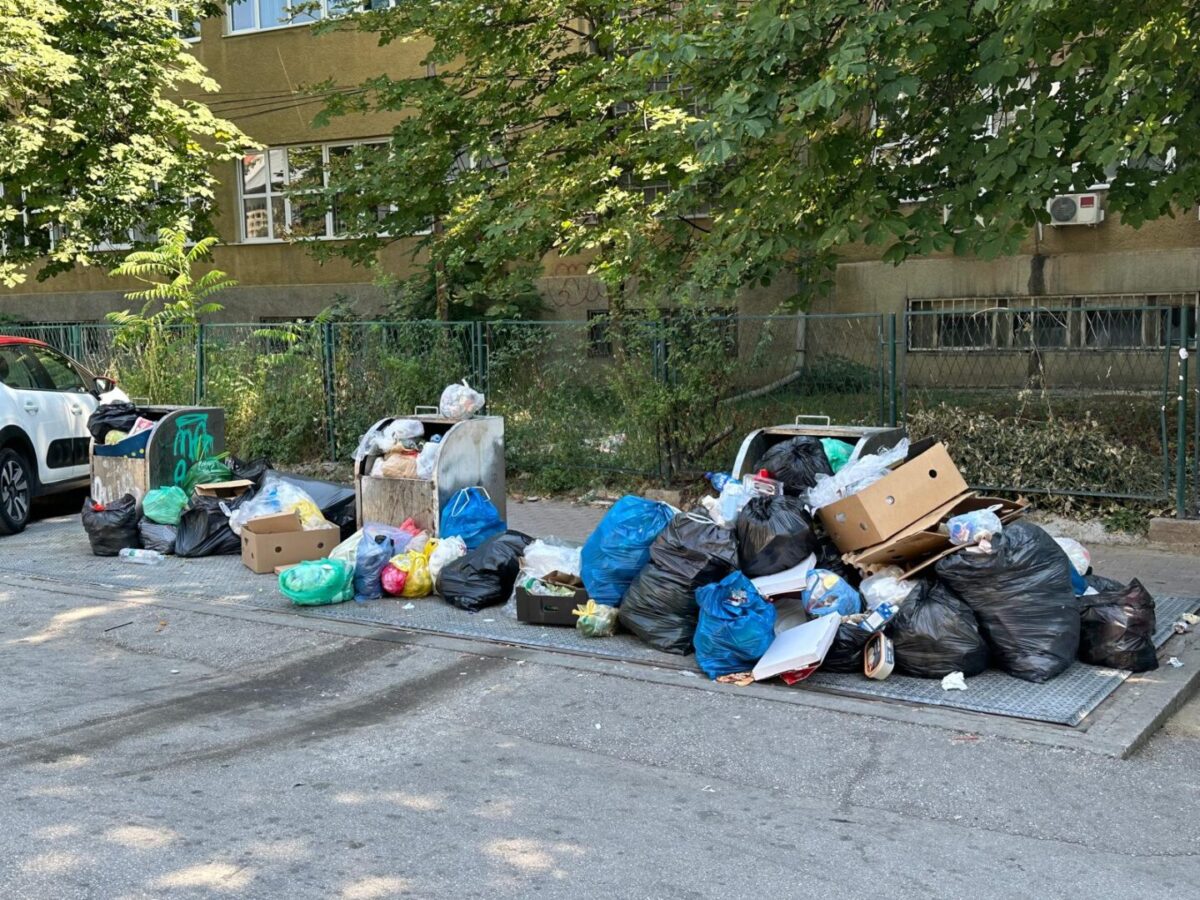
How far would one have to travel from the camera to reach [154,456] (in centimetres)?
967

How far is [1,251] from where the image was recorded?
56.3ft

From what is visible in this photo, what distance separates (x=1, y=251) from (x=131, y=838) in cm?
1544

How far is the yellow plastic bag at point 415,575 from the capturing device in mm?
7648

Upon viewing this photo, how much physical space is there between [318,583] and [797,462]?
306cm

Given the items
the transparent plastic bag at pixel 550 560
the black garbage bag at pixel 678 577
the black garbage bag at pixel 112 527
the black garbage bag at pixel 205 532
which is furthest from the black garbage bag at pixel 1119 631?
the black garbage bag at pixel 112 527

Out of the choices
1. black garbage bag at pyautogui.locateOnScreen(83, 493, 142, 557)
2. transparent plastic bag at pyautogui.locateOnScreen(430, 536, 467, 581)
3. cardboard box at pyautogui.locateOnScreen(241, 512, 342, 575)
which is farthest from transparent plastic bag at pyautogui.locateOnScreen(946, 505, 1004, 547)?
black garbage bag at pyautogui.locateOnScreen(83, 493, 142, 557)

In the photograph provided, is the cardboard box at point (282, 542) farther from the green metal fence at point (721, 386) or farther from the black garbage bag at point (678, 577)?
the green metal fence at point (721, 386)

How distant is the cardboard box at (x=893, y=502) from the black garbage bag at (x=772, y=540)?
17 centimetres

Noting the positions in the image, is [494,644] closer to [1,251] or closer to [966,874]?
[966,874]

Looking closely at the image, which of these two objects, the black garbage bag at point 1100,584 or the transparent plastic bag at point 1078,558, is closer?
the black garbage bag at point 1100,584

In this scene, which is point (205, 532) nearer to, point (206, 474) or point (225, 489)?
point (225, 489)

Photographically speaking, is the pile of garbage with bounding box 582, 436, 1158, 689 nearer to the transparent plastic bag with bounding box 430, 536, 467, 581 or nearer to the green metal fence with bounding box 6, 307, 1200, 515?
the transparent plastic bag with bounding box 430, 536, 467, 581

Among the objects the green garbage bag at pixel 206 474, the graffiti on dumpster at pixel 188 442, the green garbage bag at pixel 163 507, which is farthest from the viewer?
the graffiti on dumpster at pixel 188 442

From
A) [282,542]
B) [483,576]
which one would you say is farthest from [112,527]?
[483,576]
